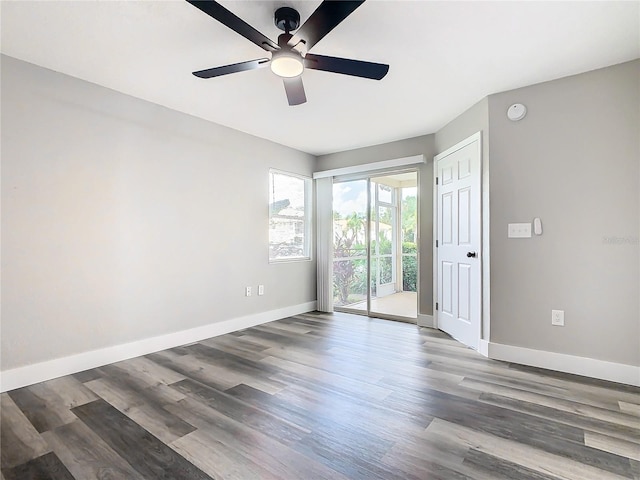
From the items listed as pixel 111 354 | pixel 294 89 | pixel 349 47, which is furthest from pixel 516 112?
pixel 111 354

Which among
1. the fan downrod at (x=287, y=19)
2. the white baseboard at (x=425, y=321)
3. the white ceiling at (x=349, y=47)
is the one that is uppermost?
the white ceiling at (x=349, y=47)

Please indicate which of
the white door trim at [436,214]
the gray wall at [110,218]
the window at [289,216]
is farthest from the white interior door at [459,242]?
the gray wall at [110,218]

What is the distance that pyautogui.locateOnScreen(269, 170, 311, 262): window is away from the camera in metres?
4.67

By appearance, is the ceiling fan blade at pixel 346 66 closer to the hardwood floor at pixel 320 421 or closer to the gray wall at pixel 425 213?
the hardwood floor at pixel 320 421

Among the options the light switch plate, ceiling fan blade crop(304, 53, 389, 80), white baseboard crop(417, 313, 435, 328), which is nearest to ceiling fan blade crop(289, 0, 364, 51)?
ceiling fan blade crop(304, 53, 389, 80)

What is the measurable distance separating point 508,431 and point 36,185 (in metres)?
3.75

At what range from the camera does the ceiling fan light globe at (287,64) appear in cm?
196

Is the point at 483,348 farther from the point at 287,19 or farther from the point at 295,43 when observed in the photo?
the point at 287,19

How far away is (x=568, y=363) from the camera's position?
109 inches

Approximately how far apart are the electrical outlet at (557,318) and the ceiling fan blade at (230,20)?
121 inches

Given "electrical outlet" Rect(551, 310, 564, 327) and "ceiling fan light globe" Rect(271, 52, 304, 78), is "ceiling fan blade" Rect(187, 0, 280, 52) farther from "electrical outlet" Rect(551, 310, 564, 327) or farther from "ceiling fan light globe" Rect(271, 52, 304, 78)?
"electrical outlet" Rect(551, 310, 564, 327)


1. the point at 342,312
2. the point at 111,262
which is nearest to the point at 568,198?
the point at 342,312

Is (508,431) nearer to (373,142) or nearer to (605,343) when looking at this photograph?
(605,343)

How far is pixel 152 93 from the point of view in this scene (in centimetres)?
305
